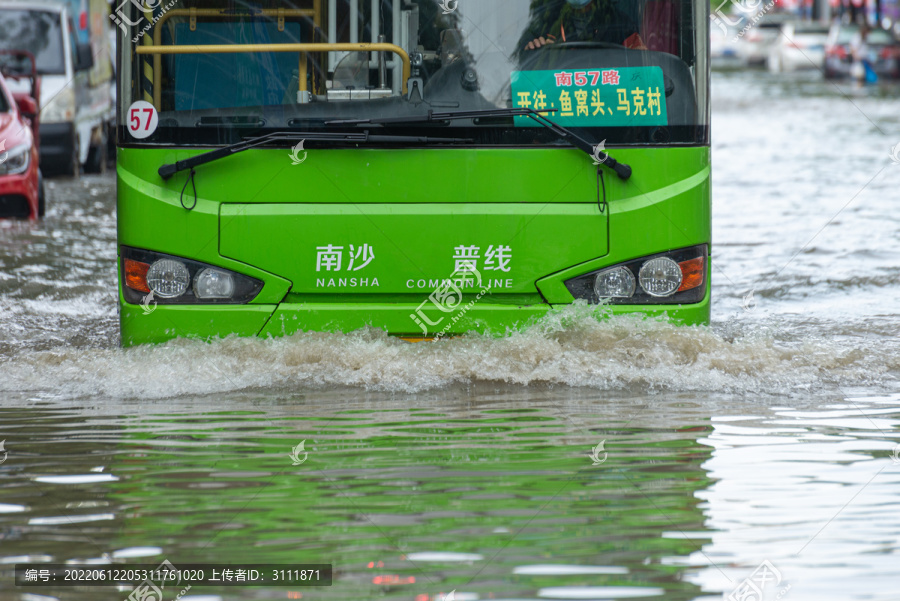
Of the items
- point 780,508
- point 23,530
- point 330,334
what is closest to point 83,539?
point 23,530

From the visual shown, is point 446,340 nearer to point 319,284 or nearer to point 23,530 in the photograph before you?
point 319,284

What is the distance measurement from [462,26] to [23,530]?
285 centimetres

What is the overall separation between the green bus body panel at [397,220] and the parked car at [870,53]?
35.7 m

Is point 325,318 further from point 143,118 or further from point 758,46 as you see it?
point 758,46

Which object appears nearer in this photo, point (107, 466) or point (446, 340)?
point (107, 466)

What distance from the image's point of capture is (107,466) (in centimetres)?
511

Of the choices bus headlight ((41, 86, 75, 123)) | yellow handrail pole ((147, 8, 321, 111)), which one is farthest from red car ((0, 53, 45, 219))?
yellow handrail pole ((147, 8, 321, 111))

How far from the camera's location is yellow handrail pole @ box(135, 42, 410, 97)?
5742mm

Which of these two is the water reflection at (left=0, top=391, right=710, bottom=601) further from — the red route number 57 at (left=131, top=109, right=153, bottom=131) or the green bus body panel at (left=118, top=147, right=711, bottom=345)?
the red route number 57 at (left=131, top=109, right=153, bottom=131)

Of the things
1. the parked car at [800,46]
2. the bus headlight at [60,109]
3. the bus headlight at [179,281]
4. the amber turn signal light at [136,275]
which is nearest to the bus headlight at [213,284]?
the bus headlight at [179,281]

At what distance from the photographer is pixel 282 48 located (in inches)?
227

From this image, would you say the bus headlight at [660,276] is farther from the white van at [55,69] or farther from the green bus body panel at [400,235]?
the white van at [55,69]

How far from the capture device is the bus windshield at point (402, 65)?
5.75m

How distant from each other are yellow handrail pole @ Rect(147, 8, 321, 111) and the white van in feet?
37.4
